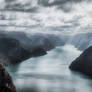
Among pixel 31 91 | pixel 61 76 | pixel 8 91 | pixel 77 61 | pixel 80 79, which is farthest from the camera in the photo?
pixel 77 61

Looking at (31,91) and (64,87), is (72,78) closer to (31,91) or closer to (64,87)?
(64,87)

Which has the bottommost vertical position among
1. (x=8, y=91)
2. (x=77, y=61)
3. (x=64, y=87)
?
(x=77, y=61)

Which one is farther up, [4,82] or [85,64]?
[4,82]

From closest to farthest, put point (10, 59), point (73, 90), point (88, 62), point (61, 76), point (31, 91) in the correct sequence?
point (31, 91)
point (73, 90)
point (61, 76)
point (88, 62)
point (10, 59)

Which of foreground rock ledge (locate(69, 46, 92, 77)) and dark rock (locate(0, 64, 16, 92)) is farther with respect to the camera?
foreground rock ledge (locate(69, 46, 92, 77))

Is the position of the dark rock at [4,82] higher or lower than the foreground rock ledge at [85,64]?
higher

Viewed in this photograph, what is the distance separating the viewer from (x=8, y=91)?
1972 inches

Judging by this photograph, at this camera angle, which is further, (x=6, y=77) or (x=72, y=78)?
(x=72, y=78)

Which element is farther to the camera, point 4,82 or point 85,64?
point 85,64

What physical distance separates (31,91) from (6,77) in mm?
26786

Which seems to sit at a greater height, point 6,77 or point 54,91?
point 6,77

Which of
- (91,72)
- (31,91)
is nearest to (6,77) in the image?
(31,91)

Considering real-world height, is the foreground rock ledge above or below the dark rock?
below

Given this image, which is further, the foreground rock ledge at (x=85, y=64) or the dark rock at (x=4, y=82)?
the foreground rock ledge at (x=85, y=64)
